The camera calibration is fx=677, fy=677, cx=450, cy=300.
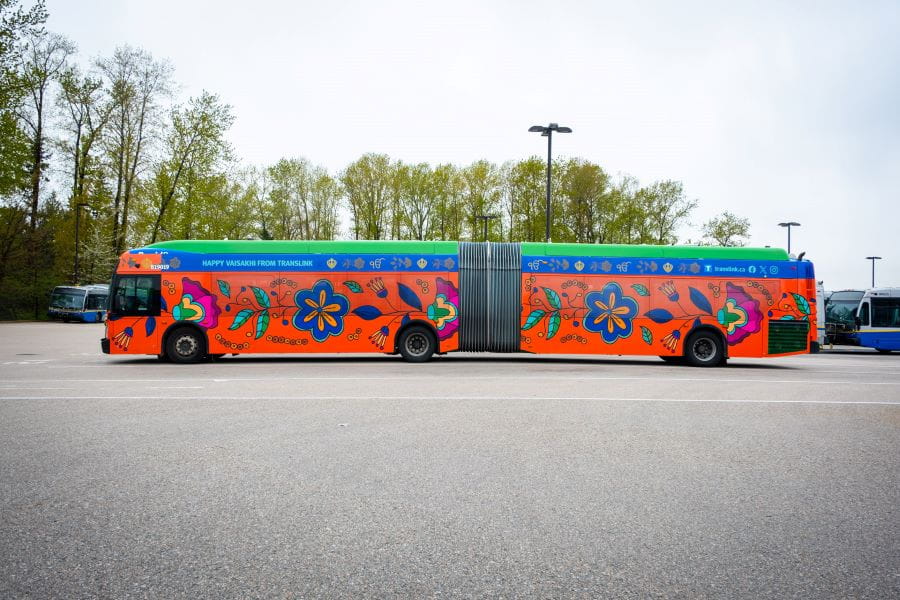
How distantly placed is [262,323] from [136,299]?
3158 mm

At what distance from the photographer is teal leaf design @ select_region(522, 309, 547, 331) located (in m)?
17.8

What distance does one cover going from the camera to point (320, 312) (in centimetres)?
1739

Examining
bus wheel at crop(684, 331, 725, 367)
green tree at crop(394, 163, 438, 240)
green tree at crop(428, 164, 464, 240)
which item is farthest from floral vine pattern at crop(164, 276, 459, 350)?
green tree at crop(394, 163, 438, 240)

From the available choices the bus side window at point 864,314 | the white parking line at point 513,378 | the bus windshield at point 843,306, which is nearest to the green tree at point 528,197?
the bus windshield at point 843,306

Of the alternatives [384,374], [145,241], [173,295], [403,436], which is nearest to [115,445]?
[403,436]

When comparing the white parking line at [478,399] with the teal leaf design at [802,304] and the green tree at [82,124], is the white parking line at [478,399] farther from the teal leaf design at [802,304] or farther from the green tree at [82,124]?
the green tree at [82,124]

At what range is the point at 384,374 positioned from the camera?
13914mm

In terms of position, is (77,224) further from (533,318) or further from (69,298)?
(533,318)

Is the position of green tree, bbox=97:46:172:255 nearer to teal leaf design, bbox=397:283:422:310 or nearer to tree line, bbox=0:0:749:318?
tree line, bbox=0:0:749:318

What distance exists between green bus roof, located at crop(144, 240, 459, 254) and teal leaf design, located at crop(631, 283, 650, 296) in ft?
15.7

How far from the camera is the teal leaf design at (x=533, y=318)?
17844mm

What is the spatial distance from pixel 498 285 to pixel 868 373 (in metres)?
9.36

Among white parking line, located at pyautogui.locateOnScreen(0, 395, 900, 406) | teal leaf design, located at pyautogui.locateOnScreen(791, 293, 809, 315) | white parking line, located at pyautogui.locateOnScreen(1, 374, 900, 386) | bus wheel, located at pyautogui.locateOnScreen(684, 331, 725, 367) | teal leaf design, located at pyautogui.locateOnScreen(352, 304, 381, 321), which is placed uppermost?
teal leaf design, located at pyautogui.locateOnScreen(791, 293, 809, 315)

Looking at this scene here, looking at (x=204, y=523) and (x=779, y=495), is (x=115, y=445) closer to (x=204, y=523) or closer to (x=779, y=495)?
(x=204, y=523)
